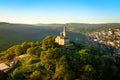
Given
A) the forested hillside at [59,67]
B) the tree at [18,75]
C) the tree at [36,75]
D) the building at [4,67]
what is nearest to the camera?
the tree at [18,75]

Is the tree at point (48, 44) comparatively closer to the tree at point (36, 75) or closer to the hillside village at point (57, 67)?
the hillside village at point (57, 67)

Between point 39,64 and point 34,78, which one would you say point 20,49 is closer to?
point 39,64

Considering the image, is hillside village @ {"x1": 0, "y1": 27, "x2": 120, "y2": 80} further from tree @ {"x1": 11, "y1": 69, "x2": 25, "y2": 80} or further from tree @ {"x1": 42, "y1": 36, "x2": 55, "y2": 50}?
tree @ {"x1": 42, "y1": 36, "x2": 55, "y2": 50}

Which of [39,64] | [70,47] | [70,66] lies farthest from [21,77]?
[70,47]

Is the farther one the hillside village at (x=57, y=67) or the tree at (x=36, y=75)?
the hillside village at (x=57, y=67)

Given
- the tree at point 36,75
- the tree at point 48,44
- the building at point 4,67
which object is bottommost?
the building at point 4,67

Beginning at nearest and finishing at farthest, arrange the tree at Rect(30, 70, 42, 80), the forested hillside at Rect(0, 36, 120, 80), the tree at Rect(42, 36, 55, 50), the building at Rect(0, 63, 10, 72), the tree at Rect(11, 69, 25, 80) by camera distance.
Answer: the tree at Rect(11, 69, 25, 80) < the tree at Rect(30, 70, 42, 80) < the forested hillside at Rect(0, 36, 120, 80) < the building at Rect(0, 63, 10, 72) < the tree at Rect(42, 36, 55, 50)

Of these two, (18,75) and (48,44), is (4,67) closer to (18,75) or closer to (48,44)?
(18,75)

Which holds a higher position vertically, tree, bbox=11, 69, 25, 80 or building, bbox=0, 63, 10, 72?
tree, bbox=11, 69, 25, 80

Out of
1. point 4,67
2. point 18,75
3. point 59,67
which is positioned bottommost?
point 4,67

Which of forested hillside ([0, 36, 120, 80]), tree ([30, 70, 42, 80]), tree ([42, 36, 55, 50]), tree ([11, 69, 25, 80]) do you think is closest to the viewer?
tree ([11, 69, 25, 80])

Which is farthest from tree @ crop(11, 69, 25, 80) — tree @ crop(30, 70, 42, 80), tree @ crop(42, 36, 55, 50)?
tree @ crop(42, 36, 55, 50)

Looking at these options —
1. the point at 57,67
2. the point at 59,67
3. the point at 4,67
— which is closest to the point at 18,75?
the point at 57,67

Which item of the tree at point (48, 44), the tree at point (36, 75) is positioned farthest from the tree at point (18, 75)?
the tree at point (48, 44)
